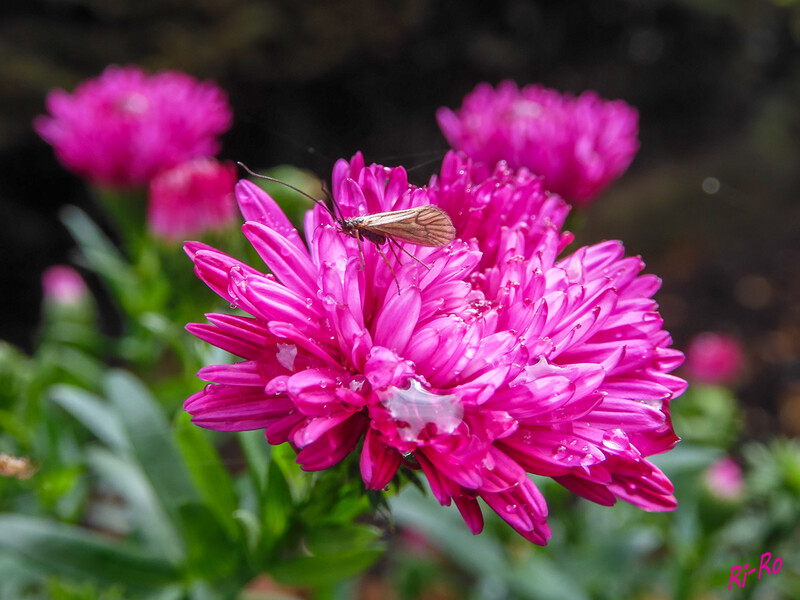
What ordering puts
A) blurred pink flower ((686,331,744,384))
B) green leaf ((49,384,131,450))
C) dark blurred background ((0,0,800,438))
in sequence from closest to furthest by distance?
green leaf ((49,384,131,450)), dark blurred background ((0,0,800,438)), blurred pink flower ((686,331,744,384))

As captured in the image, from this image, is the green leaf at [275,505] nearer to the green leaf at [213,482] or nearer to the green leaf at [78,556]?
the green leaf at [213,482]

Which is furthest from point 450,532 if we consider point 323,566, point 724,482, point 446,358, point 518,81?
point 518,81

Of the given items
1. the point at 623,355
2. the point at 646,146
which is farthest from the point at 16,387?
the point at 646,146

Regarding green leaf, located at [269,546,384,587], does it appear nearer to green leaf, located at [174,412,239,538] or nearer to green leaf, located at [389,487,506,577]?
green leaf, located at [174,412,239,538]

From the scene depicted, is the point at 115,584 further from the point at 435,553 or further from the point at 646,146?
the point at 646,146

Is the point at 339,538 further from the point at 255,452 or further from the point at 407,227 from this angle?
the point at 407,227

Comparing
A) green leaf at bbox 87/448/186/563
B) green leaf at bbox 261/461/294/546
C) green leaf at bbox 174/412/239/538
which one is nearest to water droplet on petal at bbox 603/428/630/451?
green leaf at bbox 261/461/294/546
